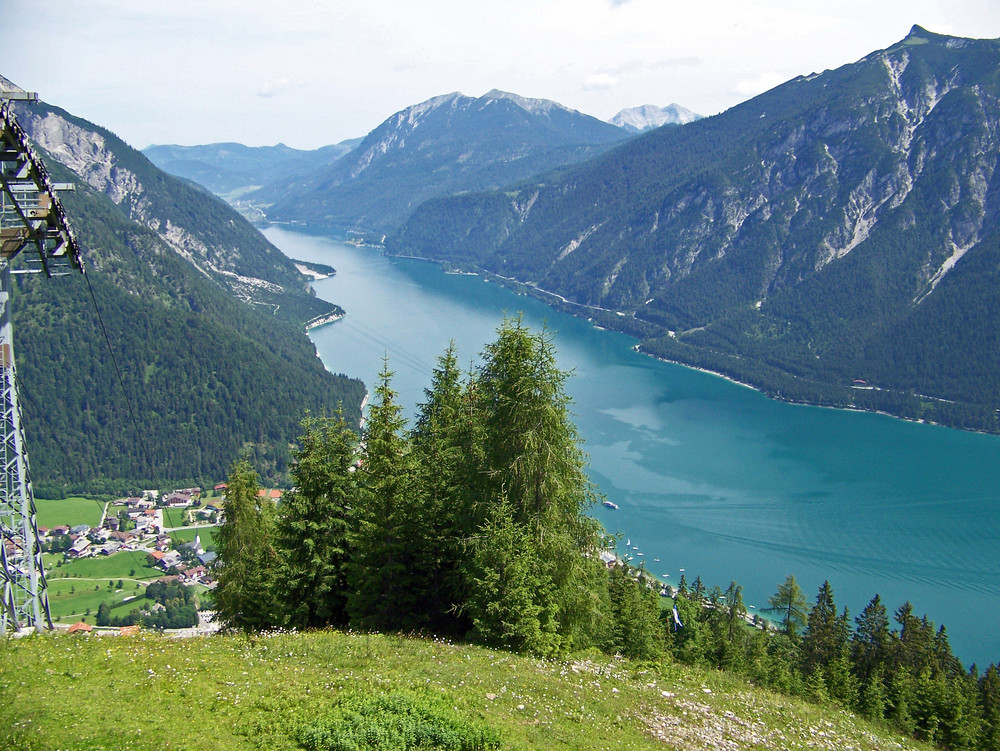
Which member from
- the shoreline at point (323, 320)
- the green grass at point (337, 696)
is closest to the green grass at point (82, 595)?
the green grass at point (337, 696)

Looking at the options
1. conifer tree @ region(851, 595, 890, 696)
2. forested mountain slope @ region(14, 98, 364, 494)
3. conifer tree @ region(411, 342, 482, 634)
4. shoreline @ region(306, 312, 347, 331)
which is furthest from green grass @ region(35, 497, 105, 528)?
shoreline @ region(306, 312, 347, 331)

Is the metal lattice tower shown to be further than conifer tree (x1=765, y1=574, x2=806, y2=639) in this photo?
No

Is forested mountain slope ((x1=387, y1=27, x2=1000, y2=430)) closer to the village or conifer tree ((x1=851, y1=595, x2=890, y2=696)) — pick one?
conifer tree ((x1=851, y1=595, x2=890, y2=696))

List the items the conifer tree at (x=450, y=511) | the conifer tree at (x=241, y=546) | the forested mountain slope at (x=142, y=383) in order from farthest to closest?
the forested mountain slope at (x=142, y=383), the conifer tree at (x=241, y=546), the conifer tree at (x=450, y=511)

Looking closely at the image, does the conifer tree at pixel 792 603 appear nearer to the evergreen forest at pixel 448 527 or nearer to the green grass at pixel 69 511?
the evergreen forest at pixel 448 527

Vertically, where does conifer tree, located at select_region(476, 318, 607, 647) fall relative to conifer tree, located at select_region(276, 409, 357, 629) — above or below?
Answer: above
